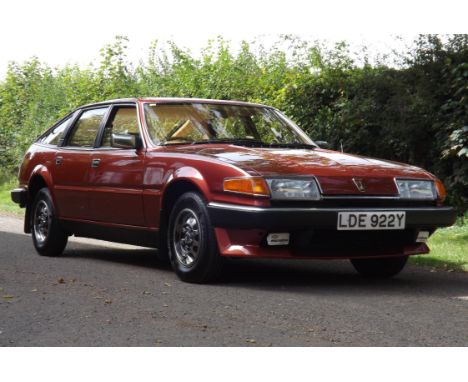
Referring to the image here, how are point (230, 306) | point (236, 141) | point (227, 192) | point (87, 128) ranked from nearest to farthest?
point (230, 306), point (227, 192), point (236, 141), point (87, 128)

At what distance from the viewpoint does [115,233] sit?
324 inches

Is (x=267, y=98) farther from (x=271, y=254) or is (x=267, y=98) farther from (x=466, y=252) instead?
(x=271, y=254)

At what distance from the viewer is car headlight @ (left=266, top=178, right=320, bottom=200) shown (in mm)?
6535

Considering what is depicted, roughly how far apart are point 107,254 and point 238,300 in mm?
3788

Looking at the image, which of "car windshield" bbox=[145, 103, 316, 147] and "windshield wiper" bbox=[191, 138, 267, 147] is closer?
"windshield wiper" bbox=[191, 138, 267, 147]

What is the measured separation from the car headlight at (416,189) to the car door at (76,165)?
3.19 metres

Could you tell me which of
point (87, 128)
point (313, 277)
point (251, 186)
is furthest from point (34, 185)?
point (251, 186)

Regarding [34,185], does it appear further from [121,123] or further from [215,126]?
A: [215,126]

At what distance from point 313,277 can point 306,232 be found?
1264mm

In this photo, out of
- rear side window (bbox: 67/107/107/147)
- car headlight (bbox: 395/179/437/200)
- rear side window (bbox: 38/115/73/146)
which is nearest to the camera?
car headlight (bbox: 395/179/437/200)

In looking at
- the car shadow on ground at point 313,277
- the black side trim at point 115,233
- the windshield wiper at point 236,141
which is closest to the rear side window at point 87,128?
the black side trim at point 115,233

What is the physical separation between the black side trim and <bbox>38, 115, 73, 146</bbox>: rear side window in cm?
106

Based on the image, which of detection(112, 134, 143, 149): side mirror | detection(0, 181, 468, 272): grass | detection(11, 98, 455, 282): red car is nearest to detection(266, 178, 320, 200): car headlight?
detection(11, 98, 455, 282): red car

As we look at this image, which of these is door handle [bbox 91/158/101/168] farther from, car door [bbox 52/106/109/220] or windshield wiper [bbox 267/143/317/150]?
windshield wiper [bbox 267/143/317/150]
